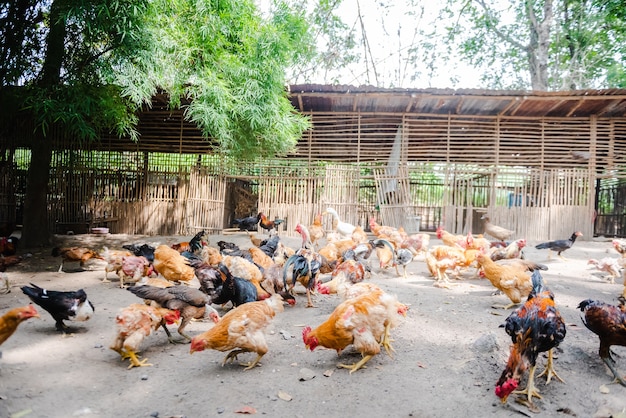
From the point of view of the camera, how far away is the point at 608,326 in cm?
392

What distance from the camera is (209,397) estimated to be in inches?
145

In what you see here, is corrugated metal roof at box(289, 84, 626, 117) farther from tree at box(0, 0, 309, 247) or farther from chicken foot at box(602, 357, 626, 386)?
chicken foot at box(602, 357, 626, 386)

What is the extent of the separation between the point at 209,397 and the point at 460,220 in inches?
454

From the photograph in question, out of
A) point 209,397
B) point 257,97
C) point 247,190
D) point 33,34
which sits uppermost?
point 33,34

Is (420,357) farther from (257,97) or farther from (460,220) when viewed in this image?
(460,220)

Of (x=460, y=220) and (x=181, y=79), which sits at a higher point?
(x=181, y=79)

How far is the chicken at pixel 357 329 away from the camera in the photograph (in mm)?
4039

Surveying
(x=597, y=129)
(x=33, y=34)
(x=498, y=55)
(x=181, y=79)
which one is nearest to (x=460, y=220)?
(x=597, y=129)

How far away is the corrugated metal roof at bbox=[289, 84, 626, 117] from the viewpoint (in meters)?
12.5

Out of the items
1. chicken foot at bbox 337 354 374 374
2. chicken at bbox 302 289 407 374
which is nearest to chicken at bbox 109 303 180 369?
chicken at bbox 302 289 407 374

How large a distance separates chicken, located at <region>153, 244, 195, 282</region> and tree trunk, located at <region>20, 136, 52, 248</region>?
5.18 metres

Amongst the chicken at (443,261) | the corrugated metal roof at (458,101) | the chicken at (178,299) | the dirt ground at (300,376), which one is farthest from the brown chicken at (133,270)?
the corrugated metal roof at (458,101)

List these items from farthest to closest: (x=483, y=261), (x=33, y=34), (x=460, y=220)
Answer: (x=460, y=220)
(x=33, y=34)
(x=483, y=261)

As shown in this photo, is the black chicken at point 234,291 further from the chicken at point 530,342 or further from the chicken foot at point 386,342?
the chicken at point 530,342
